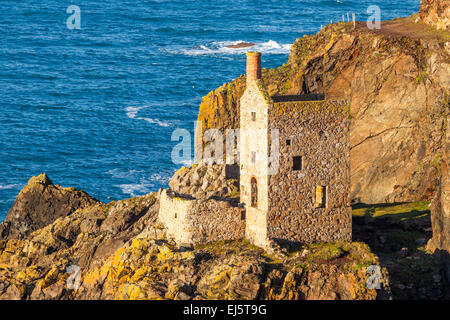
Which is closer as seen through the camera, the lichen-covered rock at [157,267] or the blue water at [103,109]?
the lichen-covered rock at [157,267]

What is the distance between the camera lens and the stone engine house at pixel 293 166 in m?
74.1

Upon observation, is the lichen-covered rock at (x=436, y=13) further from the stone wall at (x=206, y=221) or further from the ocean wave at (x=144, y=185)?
the ocean wave at (x=144, y=185)

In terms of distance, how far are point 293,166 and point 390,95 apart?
26.2 meters

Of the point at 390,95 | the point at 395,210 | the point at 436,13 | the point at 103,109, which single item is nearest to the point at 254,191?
the point at 395,210

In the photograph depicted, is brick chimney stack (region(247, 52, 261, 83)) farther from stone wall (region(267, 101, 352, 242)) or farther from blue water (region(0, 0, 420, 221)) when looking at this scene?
blue water (region(0, 0, 420, 221))

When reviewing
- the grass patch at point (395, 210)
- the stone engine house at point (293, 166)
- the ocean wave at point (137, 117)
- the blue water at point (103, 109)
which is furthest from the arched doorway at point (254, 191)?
the ocean wave at point (137, 117)

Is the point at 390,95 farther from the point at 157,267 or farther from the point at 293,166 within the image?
the point at 157,267

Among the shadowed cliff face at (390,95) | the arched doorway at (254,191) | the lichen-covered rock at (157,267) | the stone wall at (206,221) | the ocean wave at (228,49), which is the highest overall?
the ocean wave at (228,49)

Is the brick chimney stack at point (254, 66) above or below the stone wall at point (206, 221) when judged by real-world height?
above

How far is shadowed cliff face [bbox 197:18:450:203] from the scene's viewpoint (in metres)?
94.8

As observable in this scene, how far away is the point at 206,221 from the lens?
7738 centimetres

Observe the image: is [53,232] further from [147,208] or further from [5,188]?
[5,188]

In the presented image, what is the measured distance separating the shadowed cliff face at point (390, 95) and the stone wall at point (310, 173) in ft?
56.3

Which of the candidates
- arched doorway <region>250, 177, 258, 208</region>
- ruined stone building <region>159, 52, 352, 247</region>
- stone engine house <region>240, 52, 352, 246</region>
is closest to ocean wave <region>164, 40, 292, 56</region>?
ruined stone building <region>159, 52, 352, 247</region>
